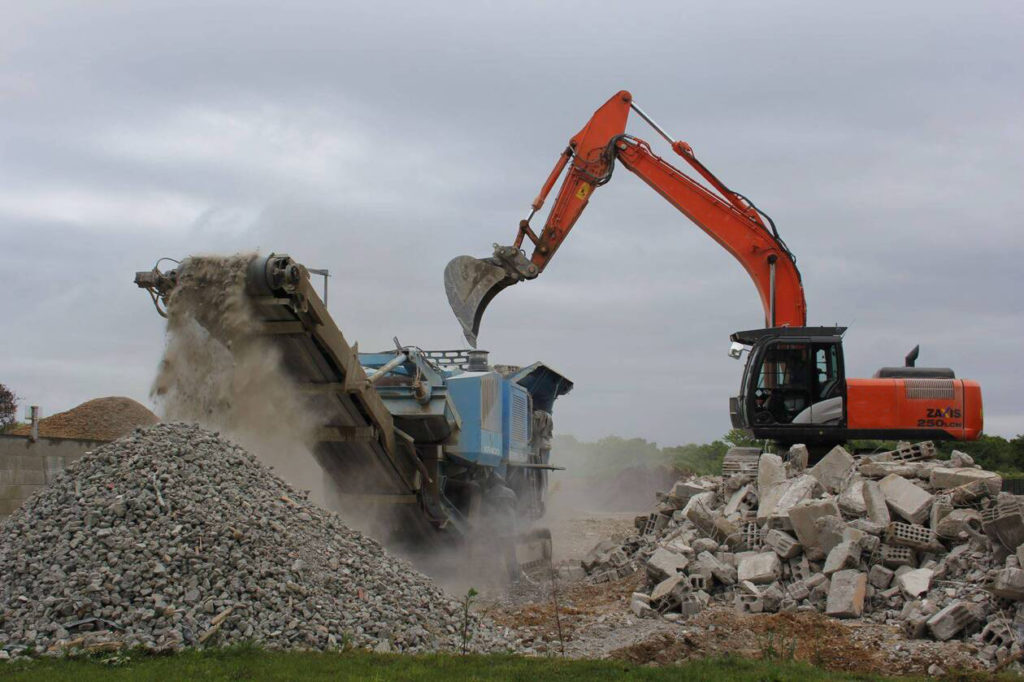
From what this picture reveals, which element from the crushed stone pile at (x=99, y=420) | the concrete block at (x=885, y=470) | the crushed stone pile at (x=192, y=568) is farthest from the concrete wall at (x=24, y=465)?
the concrete block at (x=885, y=470)

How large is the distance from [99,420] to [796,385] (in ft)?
39.2

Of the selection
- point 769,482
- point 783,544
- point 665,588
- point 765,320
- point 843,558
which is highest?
point 765,320

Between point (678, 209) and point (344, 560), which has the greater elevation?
point (678, 209)

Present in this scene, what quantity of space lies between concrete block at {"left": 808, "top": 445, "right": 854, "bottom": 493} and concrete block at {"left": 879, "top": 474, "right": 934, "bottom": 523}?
953 millimetres

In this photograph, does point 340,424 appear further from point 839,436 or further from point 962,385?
point 962,385

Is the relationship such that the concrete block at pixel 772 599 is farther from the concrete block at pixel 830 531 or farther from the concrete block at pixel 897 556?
the concrete block at pixel 897 556

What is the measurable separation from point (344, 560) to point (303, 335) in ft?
7.98

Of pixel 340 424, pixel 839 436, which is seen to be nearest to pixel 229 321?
pixel 340 424

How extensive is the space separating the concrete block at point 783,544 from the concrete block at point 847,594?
0.89 metres

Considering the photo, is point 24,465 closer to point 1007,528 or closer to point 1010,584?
point 1010,584

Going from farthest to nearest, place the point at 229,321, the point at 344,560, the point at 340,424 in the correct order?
the point at 340,424, the point at 229,321, the point at 344,560

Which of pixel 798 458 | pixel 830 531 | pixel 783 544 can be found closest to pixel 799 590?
pixel 830 531

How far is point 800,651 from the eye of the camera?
28.7 feet

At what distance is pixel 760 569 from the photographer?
37.0 ft
